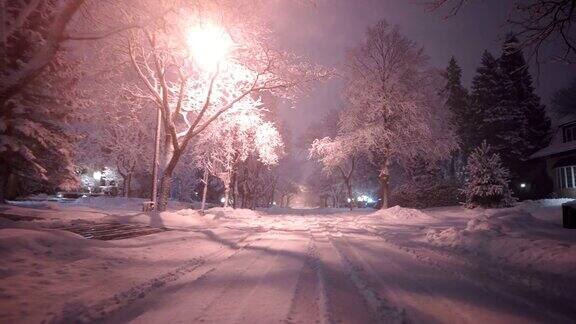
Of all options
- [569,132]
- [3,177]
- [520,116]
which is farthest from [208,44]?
[520,116]

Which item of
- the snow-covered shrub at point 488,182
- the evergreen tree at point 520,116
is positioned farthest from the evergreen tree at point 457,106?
the snow-covered shrub at point 488,182

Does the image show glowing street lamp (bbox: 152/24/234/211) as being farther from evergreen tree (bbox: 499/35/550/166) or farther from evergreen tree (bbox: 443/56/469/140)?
evergreen tree (bbox: 443/56/469/140)

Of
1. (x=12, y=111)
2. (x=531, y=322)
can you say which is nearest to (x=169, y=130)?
(x=12, y=111)

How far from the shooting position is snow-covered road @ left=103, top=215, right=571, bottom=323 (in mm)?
4176

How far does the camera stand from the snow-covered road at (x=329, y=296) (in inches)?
164

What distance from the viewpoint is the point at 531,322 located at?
4.16m

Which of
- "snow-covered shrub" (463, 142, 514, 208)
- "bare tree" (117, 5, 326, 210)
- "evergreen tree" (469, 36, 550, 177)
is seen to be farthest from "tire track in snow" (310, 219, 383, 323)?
"evergreen tree" (469, 36, 550, 177)

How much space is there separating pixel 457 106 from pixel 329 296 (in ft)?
167

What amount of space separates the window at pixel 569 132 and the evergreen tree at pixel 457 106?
33.0 ft

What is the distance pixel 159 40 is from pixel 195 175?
131ft

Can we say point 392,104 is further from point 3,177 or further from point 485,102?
point 3,177

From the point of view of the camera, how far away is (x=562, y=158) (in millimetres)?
34219

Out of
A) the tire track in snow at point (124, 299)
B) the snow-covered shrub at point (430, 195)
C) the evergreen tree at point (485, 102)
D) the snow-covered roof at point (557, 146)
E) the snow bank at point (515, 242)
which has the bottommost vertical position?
the tire track in snow at point (124, 299)

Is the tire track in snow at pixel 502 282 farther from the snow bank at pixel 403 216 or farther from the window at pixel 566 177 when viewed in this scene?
the window at pixel 566 177
